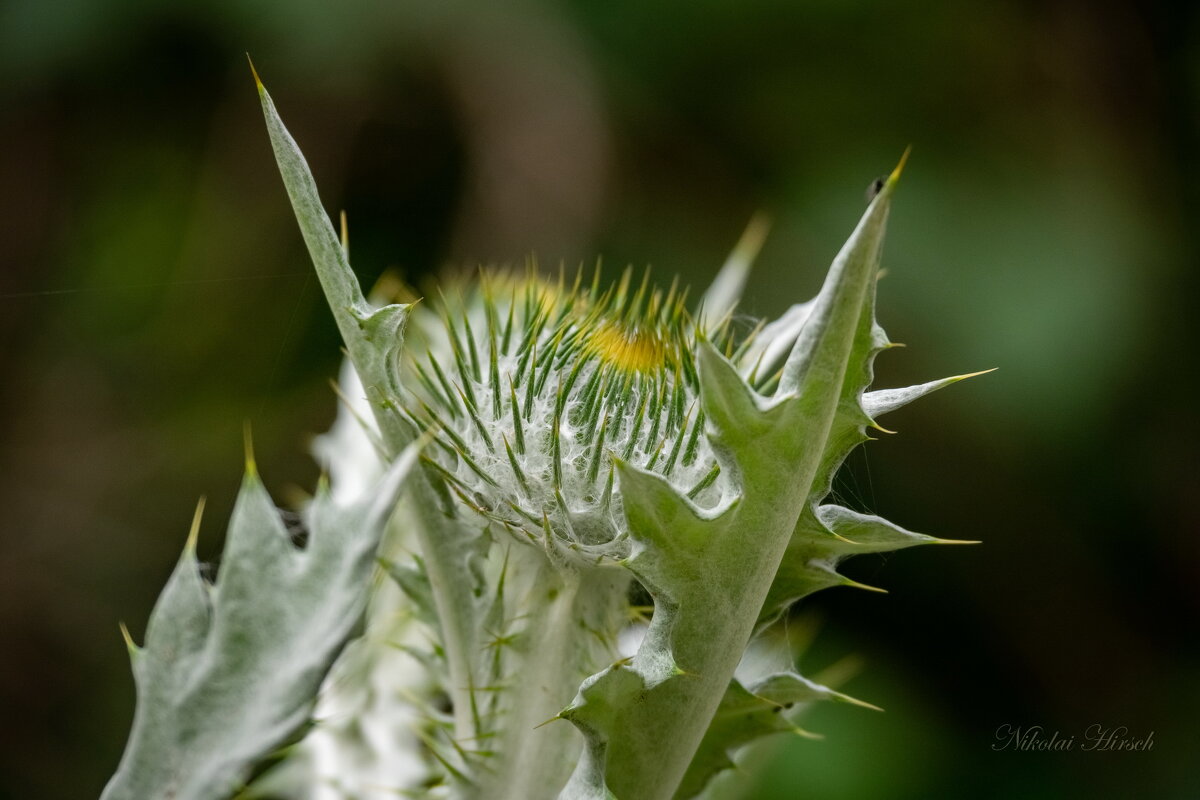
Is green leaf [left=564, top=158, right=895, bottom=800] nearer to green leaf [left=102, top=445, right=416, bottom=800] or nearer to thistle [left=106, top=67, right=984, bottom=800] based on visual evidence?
thistle [left=106, top=67, right=984, bottom=800]

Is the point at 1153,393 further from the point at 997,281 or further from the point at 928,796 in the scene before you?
the point at 928,796

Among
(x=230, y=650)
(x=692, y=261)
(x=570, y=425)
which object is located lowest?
(x=230, y=650)

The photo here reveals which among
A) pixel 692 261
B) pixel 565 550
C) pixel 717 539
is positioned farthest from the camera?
pixel 692 261

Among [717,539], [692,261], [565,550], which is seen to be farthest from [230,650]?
[692,261]

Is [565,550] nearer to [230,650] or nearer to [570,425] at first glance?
[570,425]

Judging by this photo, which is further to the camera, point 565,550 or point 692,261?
point 692,261

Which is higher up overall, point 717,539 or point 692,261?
point 692,261

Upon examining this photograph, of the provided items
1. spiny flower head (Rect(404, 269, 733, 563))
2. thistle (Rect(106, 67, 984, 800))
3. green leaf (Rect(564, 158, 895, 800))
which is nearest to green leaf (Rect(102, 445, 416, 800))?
thistle (Rect(106, 67, 984, 800))

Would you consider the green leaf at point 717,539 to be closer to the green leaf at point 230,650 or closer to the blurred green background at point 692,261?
the green leaf at point 230,650
